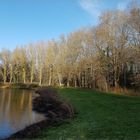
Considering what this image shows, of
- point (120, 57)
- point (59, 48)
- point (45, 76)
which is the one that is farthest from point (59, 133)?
point (45, 76)

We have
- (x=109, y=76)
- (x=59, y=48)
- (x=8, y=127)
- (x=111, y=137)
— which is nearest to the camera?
(x=111, y=137)

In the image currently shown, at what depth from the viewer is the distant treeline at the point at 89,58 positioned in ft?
167

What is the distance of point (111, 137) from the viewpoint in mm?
11688

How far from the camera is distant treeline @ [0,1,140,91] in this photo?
50875mm

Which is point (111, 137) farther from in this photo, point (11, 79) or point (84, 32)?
point (11, 79)

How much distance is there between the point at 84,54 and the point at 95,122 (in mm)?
60397

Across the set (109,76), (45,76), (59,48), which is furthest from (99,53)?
(45,76)

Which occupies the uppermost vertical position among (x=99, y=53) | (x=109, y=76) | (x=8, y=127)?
(x=99, y=53)

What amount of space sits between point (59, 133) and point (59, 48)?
2885 inches

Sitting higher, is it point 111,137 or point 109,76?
point 109,76

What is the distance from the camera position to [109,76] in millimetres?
59188

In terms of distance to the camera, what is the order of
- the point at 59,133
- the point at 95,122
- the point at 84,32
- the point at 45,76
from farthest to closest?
the point at 45,76 → the point at 84,32 → the point at 95,122 → the point at 59,133

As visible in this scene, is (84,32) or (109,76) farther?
(84,32)

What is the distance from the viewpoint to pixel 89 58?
225ft
